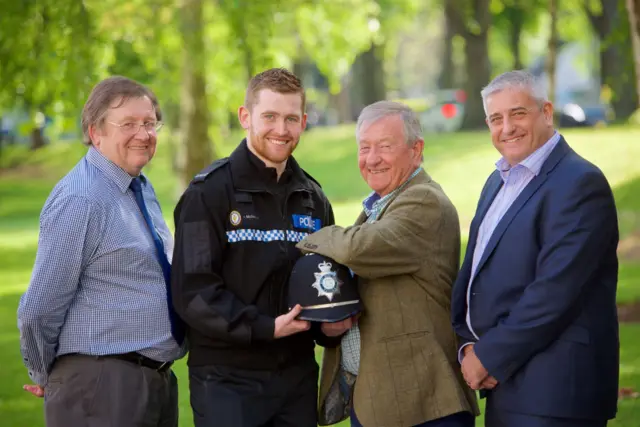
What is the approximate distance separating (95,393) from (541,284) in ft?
6.23

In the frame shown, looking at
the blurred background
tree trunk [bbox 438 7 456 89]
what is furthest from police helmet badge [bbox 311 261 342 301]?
tree trunk [bbox 438 7 456 89]

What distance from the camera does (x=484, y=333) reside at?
4.19 meters

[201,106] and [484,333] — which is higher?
[201,106]

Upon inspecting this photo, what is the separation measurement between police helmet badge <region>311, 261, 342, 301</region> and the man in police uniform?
0.41ft

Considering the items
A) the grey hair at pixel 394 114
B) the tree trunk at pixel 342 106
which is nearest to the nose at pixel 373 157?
the grey hair at pixel 394 114

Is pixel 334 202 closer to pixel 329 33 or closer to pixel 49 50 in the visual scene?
pixel 329 33

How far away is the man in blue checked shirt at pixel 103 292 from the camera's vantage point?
4234 millimetres

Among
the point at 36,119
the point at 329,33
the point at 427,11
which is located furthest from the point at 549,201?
the point at 427,11

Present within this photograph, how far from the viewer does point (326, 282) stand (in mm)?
4285

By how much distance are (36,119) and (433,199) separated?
9278 mm

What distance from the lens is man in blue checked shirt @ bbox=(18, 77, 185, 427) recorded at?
4.23 metres

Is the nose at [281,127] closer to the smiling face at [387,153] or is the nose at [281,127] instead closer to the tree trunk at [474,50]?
the smiling face at [387,153]

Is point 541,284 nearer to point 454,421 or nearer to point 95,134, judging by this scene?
point 454,421

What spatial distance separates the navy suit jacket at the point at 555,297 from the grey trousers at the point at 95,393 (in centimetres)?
148
